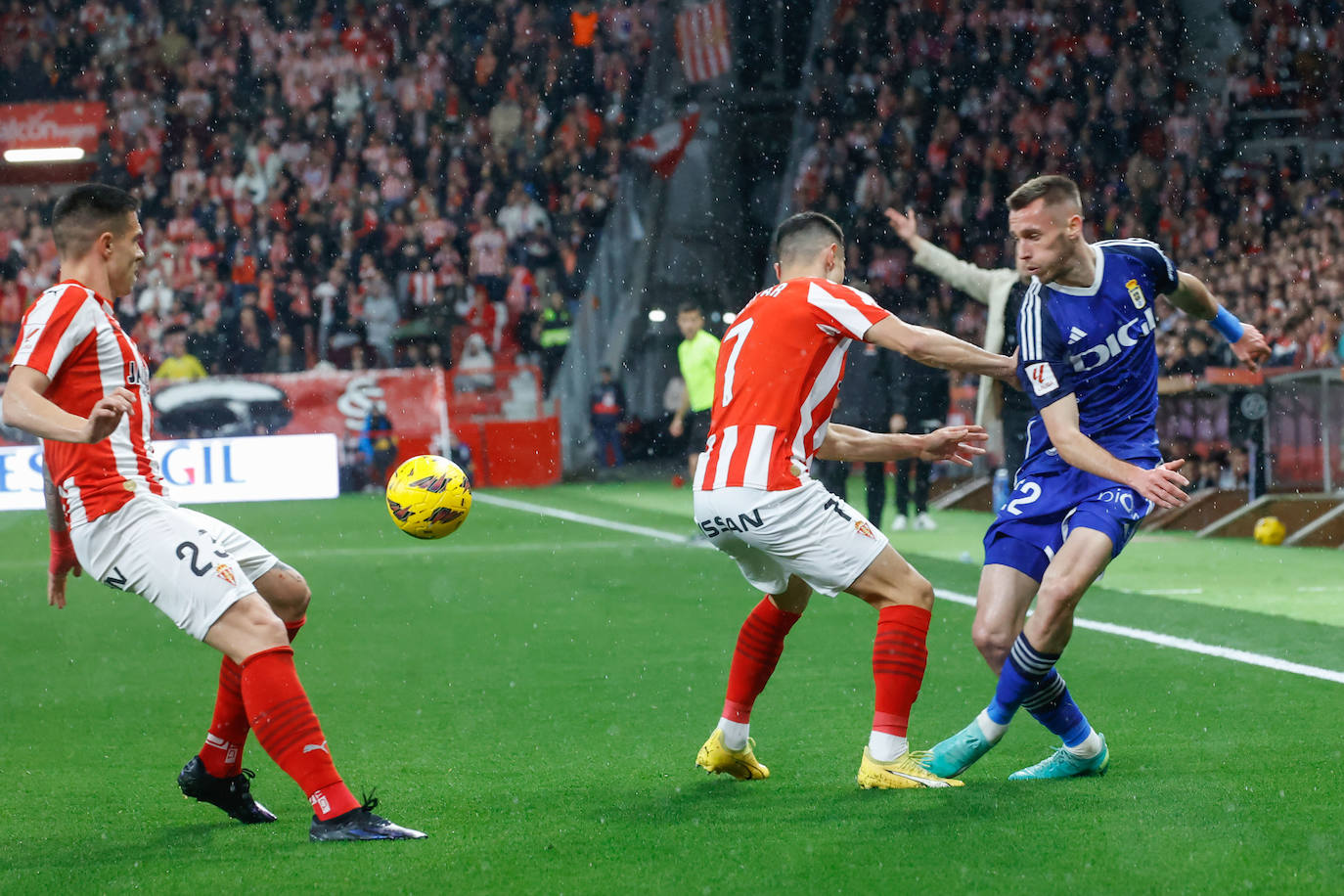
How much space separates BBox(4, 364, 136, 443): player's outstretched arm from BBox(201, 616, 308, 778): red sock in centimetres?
93

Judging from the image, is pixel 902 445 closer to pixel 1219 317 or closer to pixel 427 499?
pixel 1219 317

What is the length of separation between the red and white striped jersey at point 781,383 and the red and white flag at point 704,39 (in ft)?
70.2

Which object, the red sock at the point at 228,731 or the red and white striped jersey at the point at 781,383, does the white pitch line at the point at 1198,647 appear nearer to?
the red and white striped jersey at the point at 781,383

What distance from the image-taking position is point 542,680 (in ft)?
23.8

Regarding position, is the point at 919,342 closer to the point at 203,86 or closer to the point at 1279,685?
the point at 1279,685

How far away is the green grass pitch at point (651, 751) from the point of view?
3.97 meters

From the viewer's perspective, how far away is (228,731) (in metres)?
4.77

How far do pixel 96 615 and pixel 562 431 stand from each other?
581 inches

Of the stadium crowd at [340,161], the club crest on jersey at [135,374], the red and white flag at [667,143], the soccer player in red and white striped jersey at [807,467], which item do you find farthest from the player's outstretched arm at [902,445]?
the red and white flag at [667,143]

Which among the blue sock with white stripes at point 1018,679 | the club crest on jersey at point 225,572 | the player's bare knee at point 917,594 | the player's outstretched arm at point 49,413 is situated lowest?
the blue sock with white stripes at point 1018,679

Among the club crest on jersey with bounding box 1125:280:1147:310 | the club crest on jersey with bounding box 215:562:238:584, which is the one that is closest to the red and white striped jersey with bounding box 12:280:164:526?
the club crest on jersey with bounding box 215:562:238:584

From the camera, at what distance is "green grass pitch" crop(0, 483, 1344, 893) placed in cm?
397

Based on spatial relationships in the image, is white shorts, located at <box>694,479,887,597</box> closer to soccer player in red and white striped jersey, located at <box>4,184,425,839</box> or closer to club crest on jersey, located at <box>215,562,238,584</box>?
soccer player in red and white striped jersey, located at <box>4,184,425,839</box>

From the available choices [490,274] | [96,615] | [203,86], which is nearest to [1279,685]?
[96,615]
